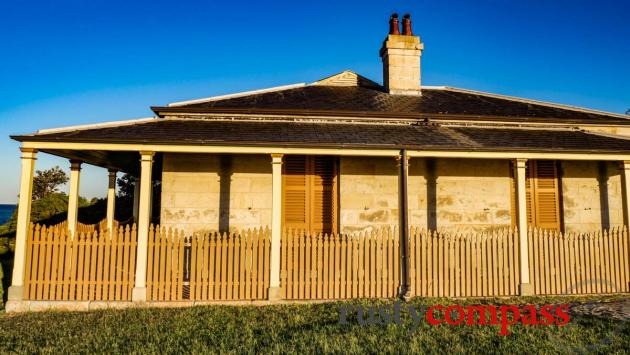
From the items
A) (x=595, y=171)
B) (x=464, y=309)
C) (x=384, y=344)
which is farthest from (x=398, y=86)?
(x=384, y=344)

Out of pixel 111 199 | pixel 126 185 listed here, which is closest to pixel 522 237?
pixel 111 199

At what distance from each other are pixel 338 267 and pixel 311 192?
2.34 m

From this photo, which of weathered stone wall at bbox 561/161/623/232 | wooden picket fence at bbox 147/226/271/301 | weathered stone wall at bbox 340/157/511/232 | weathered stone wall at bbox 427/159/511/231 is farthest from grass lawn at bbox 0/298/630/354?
weathered stone wall at bbox 561/161/623/232

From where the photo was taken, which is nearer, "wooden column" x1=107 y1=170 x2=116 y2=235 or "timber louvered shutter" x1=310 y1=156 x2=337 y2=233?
"timber louvered shutter" x1=310 y1=156 x2=337 y2=233

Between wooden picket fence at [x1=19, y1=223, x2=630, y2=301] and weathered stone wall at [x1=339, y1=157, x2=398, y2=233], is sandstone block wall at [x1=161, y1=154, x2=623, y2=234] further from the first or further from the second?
wooden picket fence at [x1=19, y1=223, x2=630, y2=301]

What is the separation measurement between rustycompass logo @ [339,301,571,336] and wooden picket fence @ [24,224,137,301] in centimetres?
409

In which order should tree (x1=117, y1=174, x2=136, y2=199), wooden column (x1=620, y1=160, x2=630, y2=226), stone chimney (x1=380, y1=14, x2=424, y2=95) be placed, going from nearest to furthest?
1. wooden column (x1=620, y1=160, x2=630, y2=226)
2. stone chimney (x1=380, y1=14, x2=424, y2=95)
3. tree (x1=117, y1=174, x2=136, y2=199)

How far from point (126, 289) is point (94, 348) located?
249cm

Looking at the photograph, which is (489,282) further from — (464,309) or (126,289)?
(126,289)

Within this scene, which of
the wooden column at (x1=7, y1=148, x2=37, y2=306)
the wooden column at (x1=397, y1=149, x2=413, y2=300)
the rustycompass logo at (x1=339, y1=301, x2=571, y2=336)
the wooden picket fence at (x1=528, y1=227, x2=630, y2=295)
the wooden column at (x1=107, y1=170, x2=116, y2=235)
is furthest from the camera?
the wooden column at (x1=107, y1=170, x2=116, y2=235)

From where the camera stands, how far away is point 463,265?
832 cm

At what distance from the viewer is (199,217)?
952 centimetres

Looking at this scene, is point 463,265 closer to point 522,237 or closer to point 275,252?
point 522,237

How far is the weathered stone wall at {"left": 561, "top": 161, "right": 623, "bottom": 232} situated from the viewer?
406 inches
